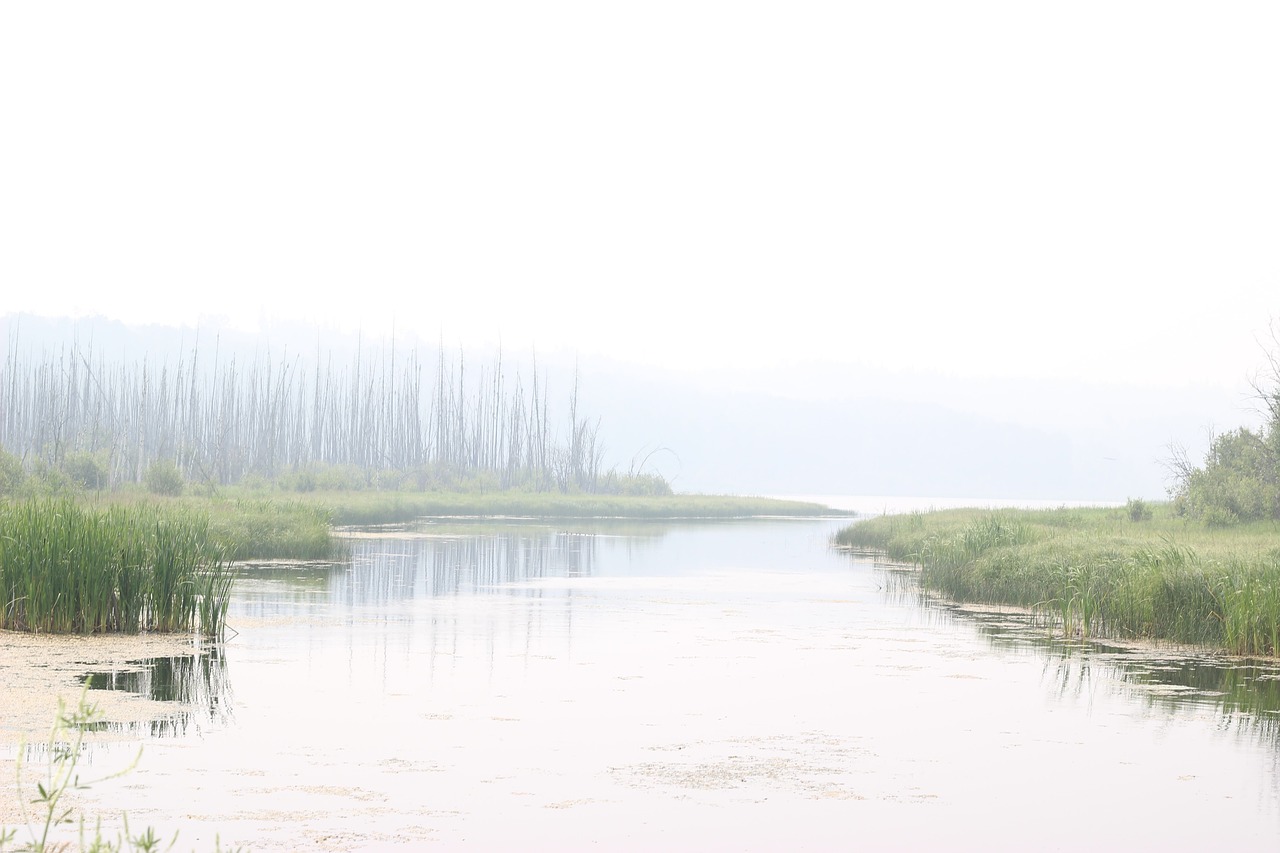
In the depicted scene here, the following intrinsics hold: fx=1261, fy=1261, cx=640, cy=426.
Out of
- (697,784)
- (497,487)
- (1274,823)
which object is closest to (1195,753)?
(1274,823)

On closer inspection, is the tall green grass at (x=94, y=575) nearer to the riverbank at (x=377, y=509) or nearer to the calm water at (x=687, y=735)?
the calm water at (x=687, y=735)

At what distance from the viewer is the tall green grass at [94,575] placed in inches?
526

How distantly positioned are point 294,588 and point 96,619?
690cm

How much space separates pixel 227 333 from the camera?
142 m

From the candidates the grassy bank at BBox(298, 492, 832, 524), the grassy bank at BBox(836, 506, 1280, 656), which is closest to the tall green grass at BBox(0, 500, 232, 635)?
the grassy bank at BBox(836, 506, 1280, 656)

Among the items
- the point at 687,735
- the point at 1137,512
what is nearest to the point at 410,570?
the point at 687,735

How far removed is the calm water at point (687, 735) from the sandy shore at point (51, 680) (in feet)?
1.29

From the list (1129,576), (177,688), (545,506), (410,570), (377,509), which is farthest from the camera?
(545,506)

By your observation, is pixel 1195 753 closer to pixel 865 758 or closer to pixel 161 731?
pixel 865 758

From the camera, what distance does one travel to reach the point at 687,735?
33.4 ft

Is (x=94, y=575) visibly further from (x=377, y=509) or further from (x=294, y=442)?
(x=294, y=442)

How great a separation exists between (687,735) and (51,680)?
5.45 metres

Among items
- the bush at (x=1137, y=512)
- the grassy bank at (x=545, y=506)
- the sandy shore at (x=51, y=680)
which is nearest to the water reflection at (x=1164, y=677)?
the sandy shore at (x=51, y=680)

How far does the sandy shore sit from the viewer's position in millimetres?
8609
